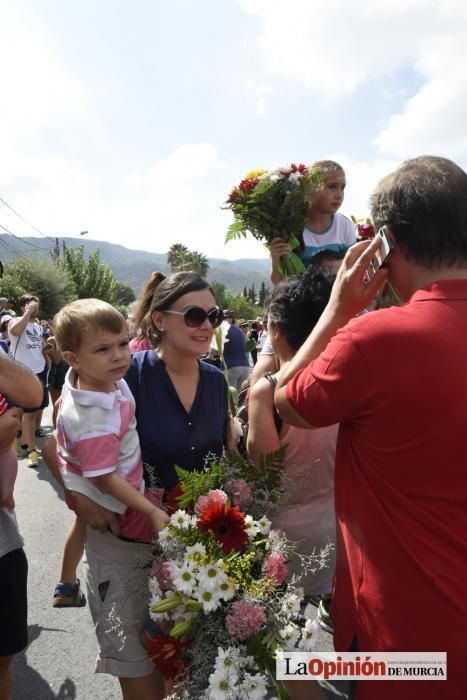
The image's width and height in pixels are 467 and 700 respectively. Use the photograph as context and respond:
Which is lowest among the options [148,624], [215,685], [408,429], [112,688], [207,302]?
[112,688]

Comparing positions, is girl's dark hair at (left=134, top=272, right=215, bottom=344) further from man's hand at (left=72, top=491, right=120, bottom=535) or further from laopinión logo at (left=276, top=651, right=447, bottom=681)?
laopinión logo at (left=276, top=651, right=447, bottom=681)

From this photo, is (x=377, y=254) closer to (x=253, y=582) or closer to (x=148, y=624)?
(x=253, y=582)

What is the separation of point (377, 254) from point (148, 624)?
1711 millimetres

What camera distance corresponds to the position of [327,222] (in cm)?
355

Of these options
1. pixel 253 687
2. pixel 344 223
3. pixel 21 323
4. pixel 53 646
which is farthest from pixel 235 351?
pixel 253 687

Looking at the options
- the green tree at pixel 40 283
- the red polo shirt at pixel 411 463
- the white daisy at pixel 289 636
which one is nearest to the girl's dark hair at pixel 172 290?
the red polo shirt at pixel 411 463

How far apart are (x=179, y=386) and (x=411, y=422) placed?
4.14ft

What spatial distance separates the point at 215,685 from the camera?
137cm

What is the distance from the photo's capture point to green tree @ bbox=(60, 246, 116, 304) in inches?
1641

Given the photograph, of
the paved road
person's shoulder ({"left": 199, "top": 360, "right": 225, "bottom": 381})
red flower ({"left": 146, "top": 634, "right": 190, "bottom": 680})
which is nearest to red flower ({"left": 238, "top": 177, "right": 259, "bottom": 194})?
person's shoulder ({"left": 199, "top": 360, "right": 225, "bottom": 381})

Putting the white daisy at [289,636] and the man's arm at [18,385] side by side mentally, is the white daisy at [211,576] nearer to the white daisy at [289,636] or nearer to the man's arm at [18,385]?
the white daisy at [289,636]

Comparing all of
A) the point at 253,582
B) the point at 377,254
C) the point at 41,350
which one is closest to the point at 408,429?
the point at 377,254

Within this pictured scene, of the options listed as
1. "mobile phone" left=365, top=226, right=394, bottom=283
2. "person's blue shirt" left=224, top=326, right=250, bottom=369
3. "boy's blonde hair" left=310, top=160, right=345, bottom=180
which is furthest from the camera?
"person's blue shirt" left=224, top=326, right=250, bottom=369

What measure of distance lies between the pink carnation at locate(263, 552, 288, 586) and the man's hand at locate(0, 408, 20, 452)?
4.05 ft
